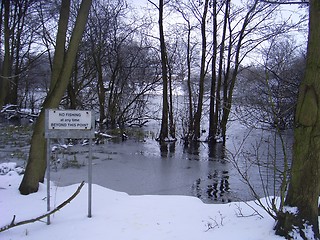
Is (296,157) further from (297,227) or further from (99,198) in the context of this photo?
(99,198)

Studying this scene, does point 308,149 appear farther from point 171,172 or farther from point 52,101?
point 171,172

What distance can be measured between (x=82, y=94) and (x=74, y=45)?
25208 mm

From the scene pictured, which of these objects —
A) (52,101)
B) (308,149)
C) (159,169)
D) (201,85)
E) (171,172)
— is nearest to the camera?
(308,149)

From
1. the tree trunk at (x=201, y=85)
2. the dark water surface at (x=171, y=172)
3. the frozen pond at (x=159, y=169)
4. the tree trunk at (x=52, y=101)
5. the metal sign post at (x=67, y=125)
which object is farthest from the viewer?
the tree trunk at (x=201, y=85)

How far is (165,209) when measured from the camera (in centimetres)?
548

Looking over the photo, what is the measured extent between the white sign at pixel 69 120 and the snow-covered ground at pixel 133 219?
4.49 ft

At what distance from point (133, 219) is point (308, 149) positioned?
2629 millimetres

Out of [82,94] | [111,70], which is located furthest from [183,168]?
[82,94]

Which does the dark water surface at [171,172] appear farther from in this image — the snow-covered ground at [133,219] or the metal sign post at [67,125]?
the metal sign post at [67,125]

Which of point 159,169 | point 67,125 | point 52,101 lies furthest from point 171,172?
point 67,125

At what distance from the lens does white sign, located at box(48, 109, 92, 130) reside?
470cm

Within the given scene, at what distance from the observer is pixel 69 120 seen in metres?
4.80

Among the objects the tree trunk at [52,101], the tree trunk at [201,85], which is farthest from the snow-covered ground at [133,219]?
the tree trunk at [201,85]

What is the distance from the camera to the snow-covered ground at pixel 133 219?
4.18 meters
